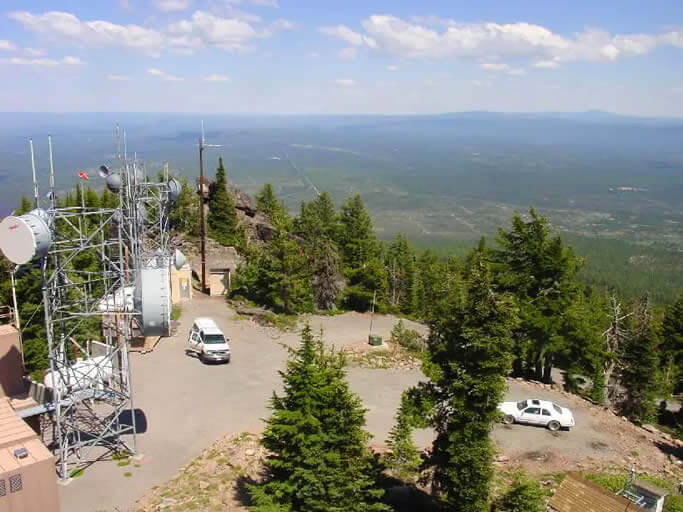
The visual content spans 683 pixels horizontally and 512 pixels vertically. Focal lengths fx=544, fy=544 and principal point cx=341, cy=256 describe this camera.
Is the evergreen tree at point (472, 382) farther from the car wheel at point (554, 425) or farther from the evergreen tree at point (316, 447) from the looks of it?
the car wheel at point (554, 425)

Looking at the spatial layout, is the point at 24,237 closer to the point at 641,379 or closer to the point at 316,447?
the point at 316,447

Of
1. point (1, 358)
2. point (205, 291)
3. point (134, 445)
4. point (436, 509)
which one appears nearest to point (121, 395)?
point (134, 445)

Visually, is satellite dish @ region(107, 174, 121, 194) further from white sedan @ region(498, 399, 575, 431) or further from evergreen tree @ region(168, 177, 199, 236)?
evergreen tree @ region(168, 177, 199, 236)

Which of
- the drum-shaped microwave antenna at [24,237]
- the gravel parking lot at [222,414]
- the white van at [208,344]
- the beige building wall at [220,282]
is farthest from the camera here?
the beige building wall at [220,282]

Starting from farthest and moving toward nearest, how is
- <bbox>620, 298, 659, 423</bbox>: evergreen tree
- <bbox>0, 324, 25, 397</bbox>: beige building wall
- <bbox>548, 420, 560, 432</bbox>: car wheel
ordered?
<bbox>620, 298, 659, 423</bbox>: evergreen tree, <bbox>548, 420, 560, 432</bbox>: car wheel, <bbox>0, 324, 25, 397</bbox>: beige building wall

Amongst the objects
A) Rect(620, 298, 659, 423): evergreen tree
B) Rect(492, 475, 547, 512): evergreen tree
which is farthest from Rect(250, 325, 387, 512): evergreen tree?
Rect(620, 298, 659, 423): evergreen tree

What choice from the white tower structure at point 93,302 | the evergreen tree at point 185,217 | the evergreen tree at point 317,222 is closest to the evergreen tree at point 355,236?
the evergreen tree at point 317,222

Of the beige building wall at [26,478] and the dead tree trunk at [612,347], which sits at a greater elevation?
the beige building wall at [26,478]

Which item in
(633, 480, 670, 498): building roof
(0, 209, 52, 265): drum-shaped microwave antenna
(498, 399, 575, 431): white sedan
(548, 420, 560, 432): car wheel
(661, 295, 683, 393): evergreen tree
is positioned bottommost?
(661, 295, 683, 393): evergreen tree
